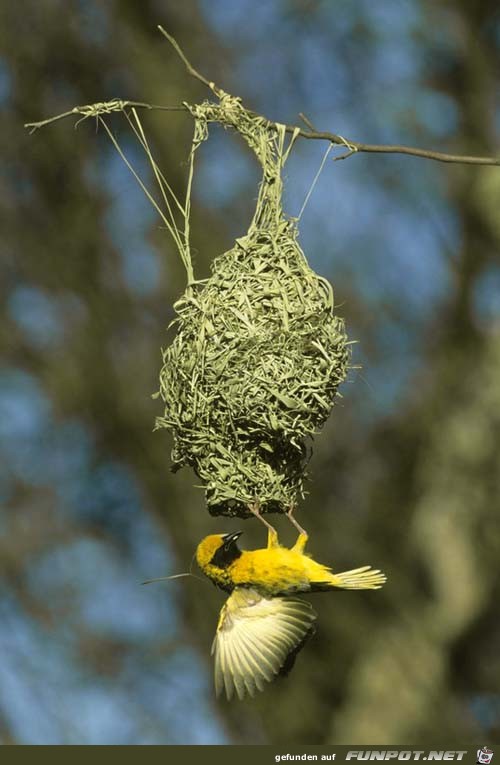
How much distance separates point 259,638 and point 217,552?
1.02ft

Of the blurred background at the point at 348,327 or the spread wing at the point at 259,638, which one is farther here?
the blurred background at the point at 348,327

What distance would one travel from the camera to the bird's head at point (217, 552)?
4.07m

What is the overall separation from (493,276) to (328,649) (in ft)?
10.6

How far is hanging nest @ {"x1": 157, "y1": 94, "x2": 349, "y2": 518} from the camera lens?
12.8ft

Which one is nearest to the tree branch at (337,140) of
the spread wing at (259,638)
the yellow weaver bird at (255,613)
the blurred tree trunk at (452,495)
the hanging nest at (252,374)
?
the hanging nest at (252,374)

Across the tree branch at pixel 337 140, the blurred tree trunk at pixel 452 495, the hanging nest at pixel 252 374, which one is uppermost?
the tree branch at pixel 337 140

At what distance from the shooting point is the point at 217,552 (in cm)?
410

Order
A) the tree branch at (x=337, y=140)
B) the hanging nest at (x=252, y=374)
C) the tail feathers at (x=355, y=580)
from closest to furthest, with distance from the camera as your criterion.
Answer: the tree branch at (x=337, y=140), the hanging nest at (x=252, y=374), the tail feathers at (x=355, y=580)

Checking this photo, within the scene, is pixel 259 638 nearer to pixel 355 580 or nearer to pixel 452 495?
pixel 355 580

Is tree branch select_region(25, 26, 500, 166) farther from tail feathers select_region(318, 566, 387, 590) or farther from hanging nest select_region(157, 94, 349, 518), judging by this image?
tail feathers select_region(318, 566, 387, 590)

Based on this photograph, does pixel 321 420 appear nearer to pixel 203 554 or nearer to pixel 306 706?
pixel 203 554

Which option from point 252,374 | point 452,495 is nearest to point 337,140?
point 252,374

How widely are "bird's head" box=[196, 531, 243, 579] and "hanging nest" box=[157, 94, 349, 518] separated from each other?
110mm

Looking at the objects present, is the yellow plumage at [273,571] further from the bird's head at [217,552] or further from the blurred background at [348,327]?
the blurred background at [348,327]
